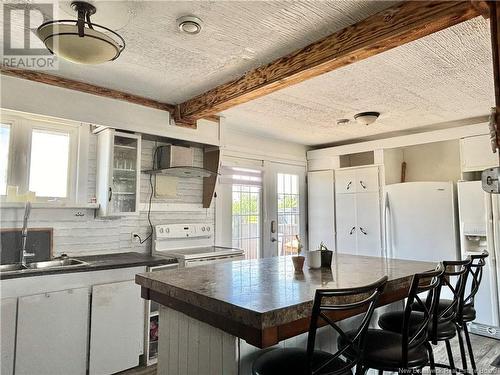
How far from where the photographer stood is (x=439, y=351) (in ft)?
10.6

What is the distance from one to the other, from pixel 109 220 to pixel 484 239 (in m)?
4.01

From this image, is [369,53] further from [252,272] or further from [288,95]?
[252,272]

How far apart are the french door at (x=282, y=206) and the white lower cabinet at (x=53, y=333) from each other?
2.72 metres

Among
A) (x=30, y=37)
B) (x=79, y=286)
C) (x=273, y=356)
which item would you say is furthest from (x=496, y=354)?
(x=30, y=37)

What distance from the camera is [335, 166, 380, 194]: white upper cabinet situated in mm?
4773

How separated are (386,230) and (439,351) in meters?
1.63

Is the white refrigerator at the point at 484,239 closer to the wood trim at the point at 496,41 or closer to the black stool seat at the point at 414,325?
→ the black stool seat at the point at 414,325

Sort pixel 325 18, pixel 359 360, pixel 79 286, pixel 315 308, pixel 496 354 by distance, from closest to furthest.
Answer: pixel 315 308 → pixel 359 360 → pixel 325 18 → pixel 79 286 → pixel 496 354

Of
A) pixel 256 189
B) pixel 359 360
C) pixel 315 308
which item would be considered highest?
pixel 256 189

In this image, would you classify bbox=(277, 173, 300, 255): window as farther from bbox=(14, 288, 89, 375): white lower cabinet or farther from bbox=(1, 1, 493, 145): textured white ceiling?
bbox=(14, 288, 89, 375): white lower cabinet

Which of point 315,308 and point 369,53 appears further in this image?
point 369,53

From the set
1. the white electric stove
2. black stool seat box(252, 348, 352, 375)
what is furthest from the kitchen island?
the white electric stove

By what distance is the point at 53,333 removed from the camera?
8.05 feet

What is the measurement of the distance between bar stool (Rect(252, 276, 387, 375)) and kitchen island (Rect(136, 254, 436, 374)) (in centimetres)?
9
